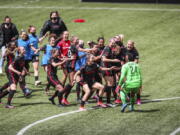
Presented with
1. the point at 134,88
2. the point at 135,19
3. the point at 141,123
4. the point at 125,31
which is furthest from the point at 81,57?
the point at 135,19

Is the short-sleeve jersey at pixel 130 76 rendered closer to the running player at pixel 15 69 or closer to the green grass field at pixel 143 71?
the green grass field at pixel 143 71

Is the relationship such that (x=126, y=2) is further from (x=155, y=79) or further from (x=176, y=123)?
(x=176, y=123)

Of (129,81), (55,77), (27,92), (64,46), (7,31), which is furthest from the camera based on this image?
(7,31)

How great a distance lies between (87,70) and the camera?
18.6 metres

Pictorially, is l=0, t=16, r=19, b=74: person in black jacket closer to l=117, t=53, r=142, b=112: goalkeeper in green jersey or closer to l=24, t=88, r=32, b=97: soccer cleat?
l=24, t=88, r=32, b=97: soccer cleat

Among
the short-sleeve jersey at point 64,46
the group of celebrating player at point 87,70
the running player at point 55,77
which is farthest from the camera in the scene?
the short-sleeve jersey at point 64,46

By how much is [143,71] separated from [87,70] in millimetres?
6974

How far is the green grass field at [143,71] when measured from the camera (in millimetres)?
16641

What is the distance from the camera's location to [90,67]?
61.2 feet

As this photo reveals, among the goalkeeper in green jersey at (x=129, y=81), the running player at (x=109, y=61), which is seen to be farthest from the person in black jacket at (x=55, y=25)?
the goalkeeper in green jersey at (x=129, y=81)

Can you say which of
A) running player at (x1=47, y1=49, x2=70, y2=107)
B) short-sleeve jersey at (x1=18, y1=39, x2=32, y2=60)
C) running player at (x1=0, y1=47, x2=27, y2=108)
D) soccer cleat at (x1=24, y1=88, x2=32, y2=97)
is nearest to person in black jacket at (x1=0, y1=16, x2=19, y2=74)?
short-sleeve jersey at (x1=18, y1=39, x2=32, y2=60)

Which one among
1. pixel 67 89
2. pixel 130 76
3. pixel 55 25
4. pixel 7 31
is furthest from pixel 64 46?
pixel 7 31

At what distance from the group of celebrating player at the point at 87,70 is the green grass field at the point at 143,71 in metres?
0.57

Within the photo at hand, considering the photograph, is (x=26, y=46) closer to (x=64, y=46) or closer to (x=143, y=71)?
(x=64, y=46)
